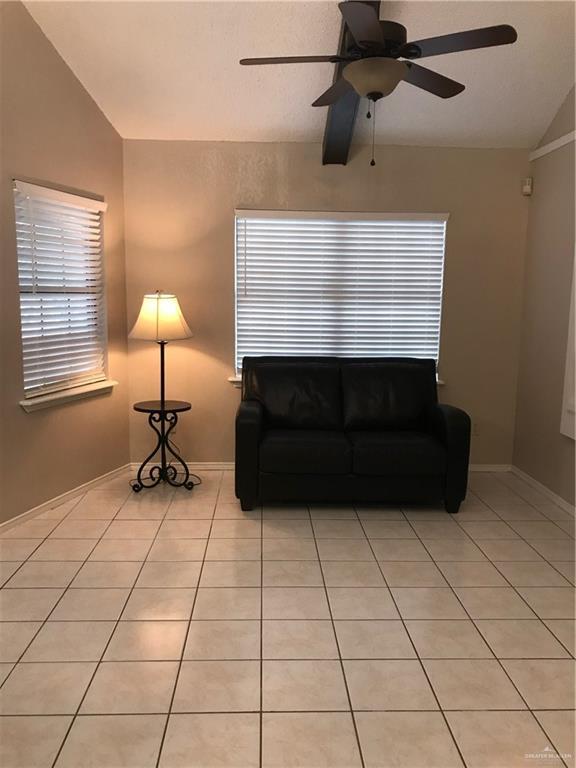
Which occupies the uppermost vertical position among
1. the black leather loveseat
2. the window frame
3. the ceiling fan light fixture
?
the ceiling fan light fixture

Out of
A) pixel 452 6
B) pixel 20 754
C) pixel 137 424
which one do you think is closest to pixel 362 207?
pixel 452 6

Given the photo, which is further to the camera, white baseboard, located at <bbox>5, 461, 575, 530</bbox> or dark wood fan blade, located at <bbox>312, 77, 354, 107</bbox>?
white baseboard, located at <bbox>5, 461, 575, 530</bbox>

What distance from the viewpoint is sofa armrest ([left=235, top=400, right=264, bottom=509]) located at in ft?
11.6

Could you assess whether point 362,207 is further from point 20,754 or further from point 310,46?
point 20,754

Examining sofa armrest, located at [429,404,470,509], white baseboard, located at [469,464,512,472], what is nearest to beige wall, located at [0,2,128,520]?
sofa armrest, located at [429,404,470,509]

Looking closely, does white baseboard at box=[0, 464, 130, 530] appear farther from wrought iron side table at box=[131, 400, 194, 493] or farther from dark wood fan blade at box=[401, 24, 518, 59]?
dark wood fan blade at box=[401, 24, 518, 59]

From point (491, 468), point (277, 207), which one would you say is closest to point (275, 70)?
point (277, 207)

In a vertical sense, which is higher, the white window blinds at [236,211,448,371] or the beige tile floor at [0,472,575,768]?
the white window blinds at [236,211,448,371]

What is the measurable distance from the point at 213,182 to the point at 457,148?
1964 mm

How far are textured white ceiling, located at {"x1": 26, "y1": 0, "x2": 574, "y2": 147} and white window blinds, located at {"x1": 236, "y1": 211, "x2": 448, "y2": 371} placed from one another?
68cm

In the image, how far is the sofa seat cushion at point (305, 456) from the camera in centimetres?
357

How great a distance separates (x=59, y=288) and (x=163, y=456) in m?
1.40

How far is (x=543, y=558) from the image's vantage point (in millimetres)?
3074

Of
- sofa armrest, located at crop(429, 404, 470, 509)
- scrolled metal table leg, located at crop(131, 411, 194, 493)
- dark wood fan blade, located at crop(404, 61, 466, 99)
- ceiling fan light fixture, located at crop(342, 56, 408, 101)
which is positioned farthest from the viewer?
scrolled metal table leg, located at crop(131, 411, 194, 493)
